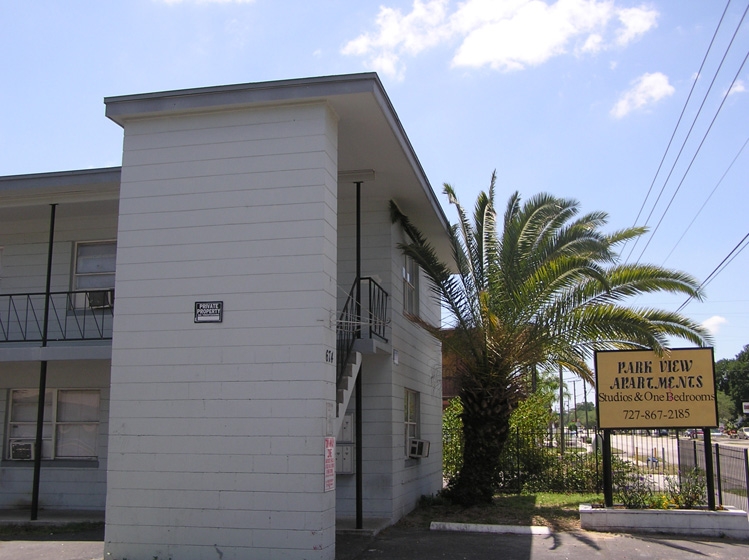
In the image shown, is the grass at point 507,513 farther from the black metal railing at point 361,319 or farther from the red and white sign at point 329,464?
the red and white sign at point 329,464

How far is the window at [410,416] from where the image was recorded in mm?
14828

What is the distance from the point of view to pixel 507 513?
1320cm

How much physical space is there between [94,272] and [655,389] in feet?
34.9

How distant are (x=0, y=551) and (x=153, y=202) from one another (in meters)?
5.28

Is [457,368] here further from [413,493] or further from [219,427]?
[219,427]

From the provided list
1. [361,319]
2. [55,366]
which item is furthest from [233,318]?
[55,366]

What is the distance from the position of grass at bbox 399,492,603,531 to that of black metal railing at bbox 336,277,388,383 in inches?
127

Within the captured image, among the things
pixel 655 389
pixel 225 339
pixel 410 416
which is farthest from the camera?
pixel 410 416

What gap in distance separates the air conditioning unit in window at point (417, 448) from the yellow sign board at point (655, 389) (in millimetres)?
3990

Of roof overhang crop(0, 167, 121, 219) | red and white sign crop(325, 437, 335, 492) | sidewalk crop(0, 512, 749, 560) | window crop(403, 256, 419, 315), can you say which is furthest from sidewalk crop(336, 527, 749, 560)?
roof overhang crop(0, 167, 121, 219)

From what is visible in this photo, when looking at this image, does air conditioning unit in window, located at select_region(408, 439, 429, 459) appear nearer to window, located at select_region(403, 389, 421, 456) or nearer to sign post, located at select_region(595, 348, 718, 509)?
window, located at select_region(403, 389, 421, 456)

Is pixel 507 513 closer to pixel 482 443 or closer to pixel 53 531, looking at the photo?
pixel 482 443

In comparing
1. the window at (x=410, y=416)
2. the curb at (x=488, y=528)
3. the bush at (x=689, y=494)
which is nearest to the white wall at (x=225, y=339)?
the curb at (x=488, y=528)

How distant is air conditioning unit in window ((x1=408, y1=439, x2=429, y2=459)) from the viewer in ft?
48.6
